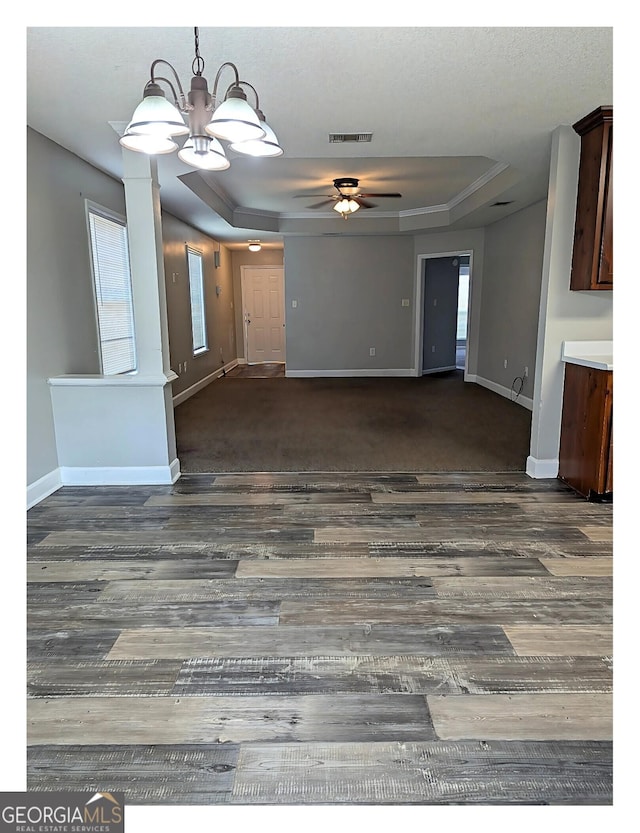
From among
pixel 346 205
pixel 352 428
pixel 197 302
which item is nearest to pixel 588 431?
pixel 352 428

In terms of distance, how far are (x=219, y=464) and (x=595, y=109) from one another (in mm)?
3540

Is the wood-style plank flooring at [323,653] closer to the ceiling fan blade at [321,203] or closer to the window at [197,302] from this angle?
the ceiling fan blade at [321,203]

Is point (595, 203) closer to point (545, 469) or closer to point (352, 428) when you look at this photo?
point (545, 469)

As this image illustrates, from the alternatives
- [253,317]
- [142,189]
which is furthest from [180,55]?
[253,317]

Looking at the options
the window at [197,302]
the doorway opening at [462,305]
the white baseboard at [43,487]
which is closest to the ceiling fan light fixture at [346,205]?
the window at [197,302]

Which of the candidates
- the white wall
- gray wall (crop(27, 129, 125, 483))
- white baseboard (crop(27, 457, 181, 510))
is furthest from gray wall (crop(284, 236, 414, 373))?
white baseboard (crop(27, 457, 181, 510))

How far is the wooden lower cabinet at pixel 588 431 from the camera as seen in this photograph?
3254 millimetres

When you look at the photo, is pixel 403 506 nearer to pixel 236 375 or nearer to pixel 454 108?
pixel 454 108

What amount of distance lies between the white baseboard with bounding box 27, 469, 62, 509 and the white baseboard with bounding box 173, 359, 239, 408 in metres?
2.92

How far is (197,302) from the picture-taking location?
8.05 meters

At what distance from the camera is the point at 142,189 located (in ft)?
11.6

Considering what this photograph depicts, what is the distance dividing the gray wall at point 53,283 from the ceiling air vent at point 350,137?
1.97m

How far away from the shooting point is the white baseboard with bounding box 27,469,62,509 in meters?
3.38

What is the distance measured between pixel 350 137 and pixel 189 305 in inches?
176
